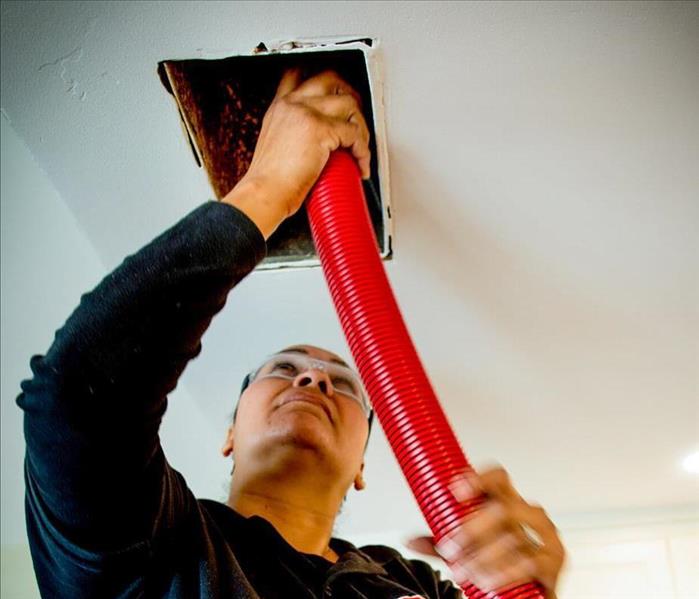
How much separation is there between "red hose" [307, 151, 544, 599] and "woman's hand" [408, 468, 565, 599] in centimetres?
2

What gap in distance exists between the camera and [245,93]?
3.06ft

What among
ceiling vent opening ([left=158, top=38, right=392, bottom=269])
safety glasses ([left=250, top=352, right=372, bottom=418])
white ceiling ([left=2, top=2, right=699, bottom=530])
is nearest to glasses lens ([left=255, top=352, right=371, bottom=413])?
safety glasses ([left=250, top=352, right=372, bottom=418])

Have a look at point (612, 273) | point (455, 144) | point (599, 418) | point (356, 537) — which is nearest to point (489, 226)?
point (455, 144)

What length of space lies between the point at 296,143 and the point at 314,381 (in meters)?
0.55

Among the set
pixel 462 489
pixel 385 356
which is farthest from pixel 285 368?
pixel 462 489

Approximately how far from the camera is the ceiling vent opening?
88 cm

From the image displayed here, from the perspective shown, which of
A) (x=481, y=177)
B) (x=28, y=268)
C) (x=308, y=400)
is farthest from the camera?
(x=28, y=268)

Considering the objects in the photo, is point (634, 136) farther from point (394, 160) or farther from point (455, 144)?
point (394, 160)

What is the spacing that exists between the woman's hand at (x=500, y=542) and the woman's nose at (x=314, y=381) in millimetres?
573

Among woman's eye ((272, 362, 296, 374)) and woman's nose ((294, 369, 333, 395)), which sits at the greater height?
woman's eye ((272, 362, 296, 374))

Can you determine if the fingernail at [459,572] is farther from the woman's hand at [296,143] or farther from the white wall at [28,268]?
the white wall at [28,268]

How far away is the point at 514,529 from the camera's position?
1.90 feet

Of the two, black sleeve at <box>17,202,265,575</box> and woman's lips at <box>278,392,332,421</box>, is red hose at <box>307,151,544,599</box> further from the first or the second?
woman's lips at <box>278,392,332,421</box>

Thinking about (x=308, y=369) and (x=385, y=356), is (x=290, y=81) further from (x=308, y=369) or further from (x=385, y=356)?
(x=308, y=369)
